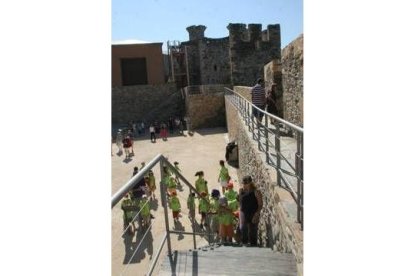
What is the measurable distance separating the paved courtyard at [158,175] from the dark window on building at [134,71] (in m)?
9.40

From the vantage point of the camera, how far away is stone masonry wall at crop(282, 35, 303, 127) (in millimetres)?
6484

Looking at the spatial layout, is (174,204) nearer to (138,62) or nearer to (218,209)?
(218,209)

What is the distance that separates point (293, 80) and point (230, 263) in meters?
4.84

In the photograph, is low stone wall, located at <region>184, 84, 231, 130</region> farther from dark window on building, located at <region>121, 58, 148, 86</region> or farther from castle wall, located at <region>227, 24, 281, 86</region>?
dark window on building, located at <region>121, 58, 148, 86</region>

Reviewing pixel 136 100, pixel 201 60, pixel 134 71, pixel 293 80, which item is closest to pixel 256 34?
pixel 201 60

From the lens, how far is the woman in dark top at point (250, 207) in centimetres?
444

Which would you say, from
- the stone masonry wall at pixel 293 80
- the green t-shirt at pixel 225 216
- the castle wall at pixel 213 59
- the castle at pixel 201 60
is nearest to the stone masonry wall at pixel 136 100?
the castle at pixel 201 60

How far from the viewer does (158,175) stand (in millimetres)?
12484

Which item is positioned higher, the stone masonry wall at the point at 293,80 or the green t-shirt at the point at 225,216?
the stone masonry wall at the point at 293,80

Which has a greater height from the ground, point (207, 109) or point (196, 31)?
point (196, 31)

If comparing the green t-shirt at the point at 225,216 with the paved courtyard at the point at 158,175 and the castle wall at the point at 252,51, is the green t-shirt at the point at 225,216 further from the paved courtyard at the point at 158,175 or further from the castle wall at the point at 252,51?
the castle wall at the point at 252,51

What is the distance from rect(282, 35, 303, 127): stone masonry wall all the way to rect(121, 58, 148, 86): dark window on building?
23.7 meters
